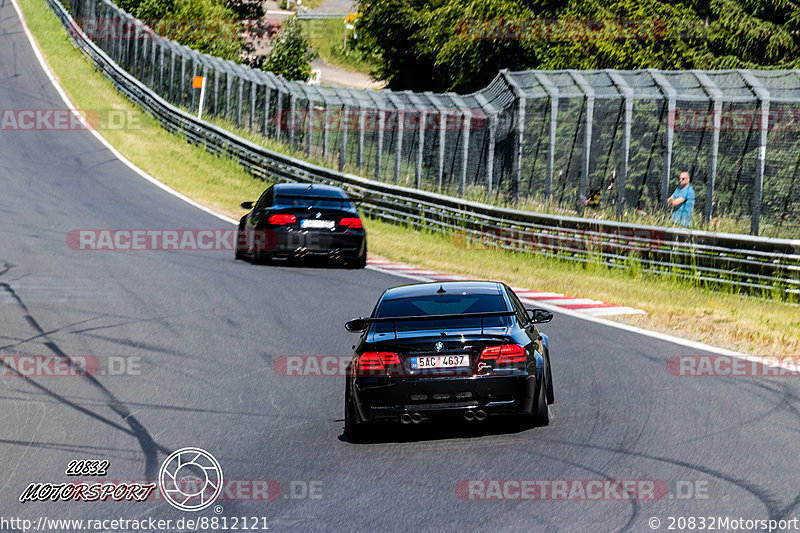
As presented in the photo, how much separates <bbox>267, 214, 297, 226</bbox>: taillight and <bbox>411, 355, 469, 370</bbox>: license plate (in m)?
11.0

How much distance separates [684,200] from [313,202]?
6.05 meters

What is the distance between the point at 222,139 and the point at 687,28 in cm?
1694

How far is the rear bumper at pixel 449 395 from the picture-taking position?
8.52 metres

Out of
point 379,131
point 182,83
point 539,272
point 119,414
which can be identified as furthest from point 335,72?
point 119,414

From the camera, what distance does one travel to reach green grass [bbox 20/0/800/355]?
546 inches

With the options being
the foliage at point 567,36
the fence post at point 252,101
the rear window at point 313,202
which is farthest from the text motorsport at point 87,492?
the fence post at point 252,101

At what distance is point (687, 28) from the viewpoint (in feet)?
139

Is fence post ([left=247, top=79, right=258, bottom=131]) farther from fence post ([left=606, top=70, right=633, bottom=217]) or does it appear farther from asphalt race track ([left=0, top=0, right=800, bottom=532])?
asphalt race track ([left=0, top=0, right=800, bottom=532])

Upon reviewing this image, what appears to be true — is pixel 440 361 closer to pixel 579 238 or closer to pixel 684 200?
pixel 684 200

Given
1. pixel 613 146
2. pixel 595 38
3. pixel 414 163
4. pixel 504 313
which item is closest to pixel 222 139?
pixel 414 163

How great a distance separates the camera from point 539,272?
814 inches

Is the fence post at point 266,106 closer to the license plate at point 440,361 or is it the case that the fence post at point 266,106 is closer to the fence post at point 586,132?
the fence post at point 586,132

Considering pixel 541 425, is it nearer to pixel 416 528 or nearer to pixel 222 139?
pixel 416 528

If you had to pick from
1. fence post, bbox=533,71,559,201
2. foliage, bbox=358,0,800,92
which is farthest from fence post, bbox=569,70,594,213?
foliage, bbox=358,0,800,92
